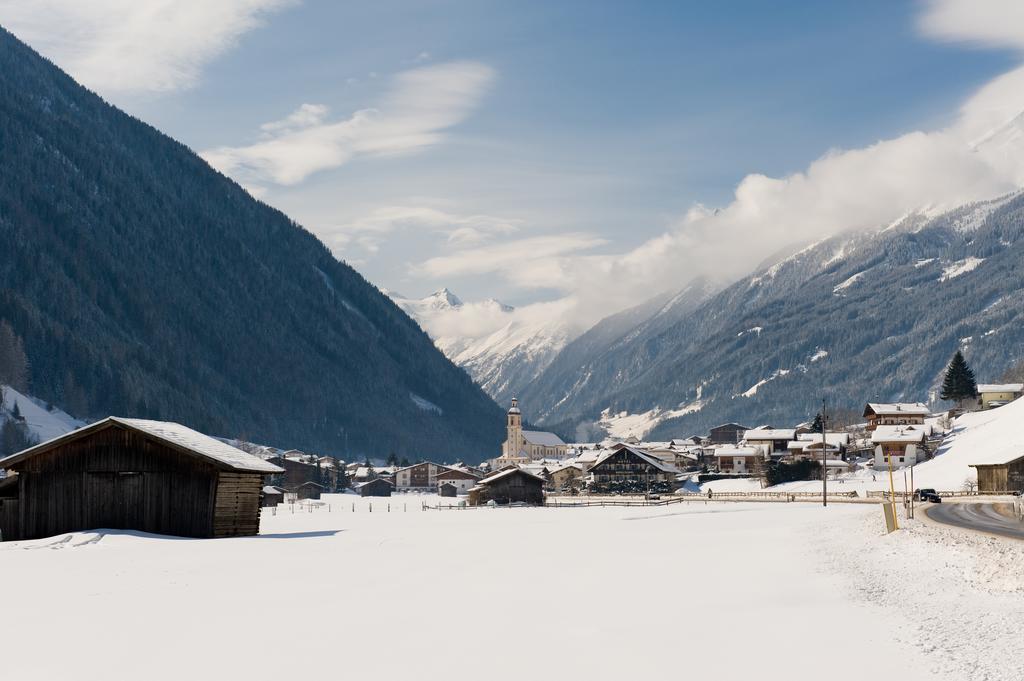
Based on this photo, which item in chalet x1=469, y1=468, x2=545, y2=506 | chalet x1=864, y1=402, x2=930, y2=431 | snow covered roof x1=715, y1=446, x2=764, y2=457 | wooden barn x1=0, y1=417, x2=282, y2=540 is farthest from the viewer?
chalet x1=864, y1=402, x2=930, y2=431

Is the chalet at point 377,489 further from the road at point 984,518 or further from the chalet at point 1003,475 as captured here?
the road at point 984,518

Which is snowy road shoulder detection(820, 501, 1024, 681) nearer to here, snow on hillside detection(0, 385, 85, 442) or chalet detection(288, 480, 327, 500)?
chalet detection(288, 480, 327, 500)

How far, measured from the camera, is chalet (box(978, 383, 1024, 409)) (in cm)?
18762

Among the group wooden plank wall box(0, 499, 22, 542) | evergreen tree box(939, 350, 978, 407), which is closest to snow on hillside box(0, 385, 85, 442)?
wooden plank wall box(0, 499, 22, 542)

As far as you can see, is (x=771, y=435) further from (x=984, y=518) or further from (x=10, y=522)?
(x=10, y=522)

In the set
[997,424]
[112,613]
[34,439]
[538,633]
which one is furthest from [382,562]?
[34,439]

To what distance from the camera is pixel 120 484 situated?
4966 cm

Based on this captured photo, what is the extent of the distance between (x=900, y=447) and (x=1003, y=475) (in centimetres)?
5218

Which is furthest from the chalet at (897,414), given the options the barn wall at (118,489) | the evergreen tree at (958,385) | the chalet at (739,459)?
the barn wall at (118,489)

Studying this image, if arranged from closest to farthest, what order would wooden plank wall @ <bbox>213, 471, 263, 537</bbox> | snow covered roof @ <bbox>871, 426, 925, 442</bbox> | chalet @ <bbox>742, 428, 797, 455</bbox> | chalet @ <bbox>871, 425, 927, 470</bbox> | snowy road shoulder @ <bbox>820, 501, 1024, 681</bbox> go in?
snowy road shoulder @ <bbox>820, 501, 1024, 681</bbox> < wooden plank wall @ <bbox>213, 471, 263, 537</bbox> < chalet @ <bbox>871, 425, 927, 470</bbox> < snow covered roof @ <bbox>871, 426, 925, 442</bbox> < chalet @ <bbox>742, 428, 797, 455</bbox>

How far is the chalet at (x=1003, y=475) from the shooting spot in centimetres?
9938

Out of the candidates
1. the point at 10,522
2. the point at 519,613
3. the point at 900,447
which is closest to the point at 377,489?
the point at 900,447

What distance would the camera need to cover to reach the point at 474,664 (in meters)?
18.8

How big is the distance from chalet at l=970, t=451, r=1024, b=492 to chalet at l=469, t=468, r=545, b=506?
159ft
